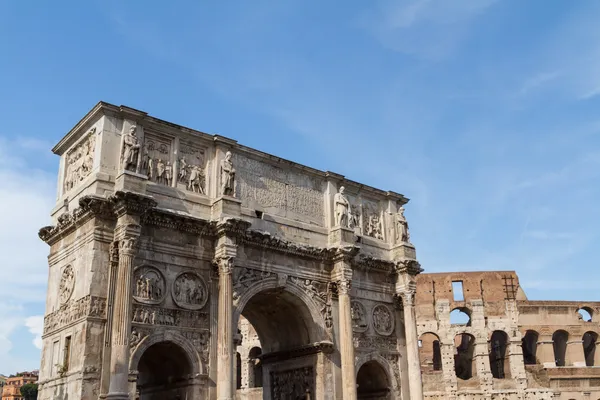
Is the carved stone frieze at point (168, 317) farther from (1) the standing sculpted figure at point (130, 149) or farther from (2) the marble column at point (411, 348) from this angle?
(2) the marble column at point (411, 348)

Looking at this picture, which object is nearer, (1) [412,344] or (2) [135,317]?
(2) [135,317]

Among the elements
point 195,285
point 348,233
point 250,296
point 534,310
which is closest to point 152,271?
point 195,285

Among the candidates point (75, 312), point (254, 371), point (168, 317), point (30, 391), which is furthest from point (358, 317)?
point (30, 391)

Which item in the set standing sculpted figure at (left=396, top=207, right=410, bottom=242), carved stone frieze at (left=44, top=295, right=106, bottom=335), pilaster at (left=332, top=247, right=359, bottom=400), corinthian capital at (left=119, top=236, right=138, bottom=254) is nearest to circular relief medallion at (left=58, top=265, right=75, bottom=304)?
carved stone frieze at (left=44, top=295, right=106, bottom=335)

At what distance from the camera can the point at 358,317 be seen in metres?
20.5

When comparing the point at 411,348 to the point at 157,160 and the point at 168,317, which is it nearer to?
the point at 168,317

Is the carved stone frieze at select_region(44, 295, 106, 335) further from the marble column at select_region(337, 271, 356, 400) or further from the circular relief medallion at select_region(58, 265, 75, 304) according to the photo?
the marble column at select_region(337, 271, 356, 400)

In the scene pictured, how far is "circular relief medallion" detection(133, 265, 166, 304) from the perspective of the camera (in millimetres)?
15859

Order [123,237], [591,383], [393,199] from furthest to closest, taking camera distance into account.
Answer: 1. [591,383]
2. [393,199]
3. [123,237]

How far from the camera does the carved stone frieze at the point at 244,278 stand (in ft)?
57.8

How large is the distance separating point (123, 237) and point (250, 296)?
160 inches

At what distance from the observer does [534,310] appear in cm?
4212

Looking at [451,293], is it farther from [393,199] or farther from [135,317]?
[135,317]

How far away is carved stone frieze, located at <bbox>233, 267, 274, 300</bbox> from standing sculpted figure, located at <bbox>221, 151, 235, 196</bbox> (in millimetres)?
2106
